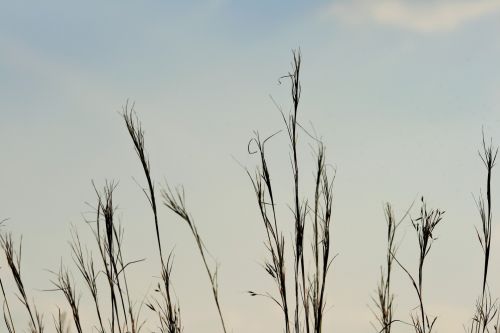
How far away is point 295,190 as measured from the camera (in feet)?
7.83

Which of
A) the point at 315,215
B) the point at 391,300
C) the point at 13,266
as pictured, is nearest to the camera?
the point at 315,215

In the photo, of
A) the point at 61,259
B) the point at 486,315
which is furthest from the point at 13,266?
the point at 486,315

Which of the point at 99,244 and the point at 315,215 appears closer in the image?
the point at 315,215

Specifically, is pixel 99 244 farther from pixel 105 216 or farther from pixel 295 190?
pixel 295 190

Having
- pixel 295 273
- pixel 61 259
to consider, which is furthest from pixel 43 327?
pixel 295 273

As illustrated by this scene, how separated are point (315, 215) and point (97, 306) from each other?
95 centimetres

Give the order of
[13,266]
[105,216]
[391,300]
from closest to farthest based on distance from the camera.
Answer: [105,216] < [13,266] < [391,300]

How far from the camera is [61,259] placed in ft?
9.87

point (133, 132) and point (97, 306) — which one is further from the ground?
point (133, 132)

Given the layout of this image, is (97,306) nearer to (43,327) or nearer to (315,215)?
(43,327)

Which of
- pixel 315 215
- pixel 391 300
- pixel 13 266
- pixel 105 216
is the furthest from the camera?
pixel 391 300

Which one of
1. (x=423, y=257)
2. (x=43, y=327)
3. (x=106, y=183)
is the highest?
(x=106, y=183)

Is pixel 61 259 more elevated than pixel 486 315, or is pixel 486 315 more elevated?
pixel 61 259

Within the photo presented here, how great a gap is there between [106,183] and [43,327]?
673 millimetres
